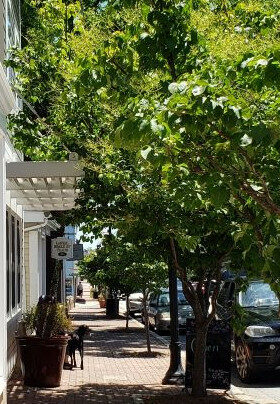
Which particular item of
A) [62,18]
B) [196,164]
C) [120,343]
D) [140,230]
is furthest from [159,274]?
[196,164]

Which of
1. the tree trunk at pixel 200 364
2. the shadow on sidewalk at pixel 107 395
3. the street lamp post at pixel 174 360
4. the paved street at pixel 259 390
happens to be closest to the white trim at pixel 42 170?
the tree trunk at pixel 200 364

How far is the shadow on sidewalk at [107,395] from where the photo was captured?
1145 centimetres

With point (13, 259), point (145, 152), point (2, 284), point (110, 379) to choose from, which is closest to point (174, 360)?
point (110, 379)

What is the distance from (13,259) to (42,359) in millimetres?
3313

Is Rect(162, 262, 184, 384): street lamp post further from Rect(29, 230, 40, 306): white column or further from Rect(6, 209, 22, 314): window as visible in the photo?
Rect(29, 230, 40, 306): white column

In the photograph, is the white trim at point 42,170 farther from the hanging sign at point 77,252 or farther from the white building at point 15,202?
the hanging sign at point 77,252

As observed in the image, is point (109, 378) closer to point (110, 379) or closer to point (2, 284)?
point (110, 379)

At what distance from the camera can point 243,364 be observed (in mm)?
14383

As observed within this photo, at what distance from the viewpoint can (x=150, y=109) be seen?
5141mm

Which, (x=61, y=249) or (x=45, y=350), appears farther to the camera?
(x=61, y=249)

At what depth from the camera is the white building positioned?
28.5 ft

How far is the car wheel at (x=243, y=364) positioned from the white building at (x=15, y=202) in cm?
423

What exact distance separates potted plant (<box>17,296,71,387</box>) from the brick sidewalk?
21 cm

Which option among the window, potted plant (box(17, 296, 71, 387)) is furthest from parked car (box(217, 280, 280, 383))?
the window
